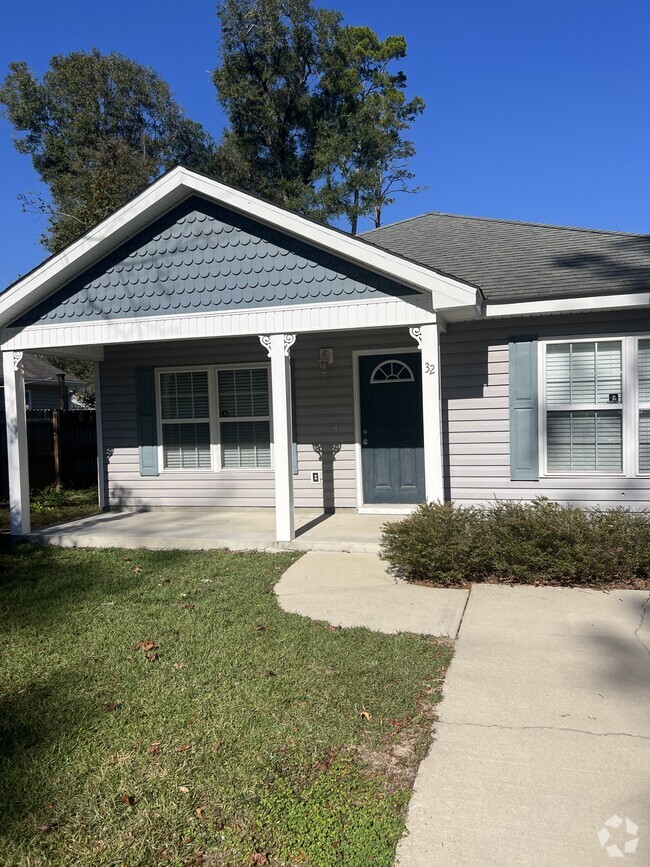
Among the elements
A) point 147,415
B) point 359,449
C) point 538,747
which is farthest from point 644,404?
point 147,415

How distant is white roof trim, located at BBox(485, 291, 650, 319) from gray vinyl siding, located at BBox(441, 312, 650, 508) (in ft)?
1.87

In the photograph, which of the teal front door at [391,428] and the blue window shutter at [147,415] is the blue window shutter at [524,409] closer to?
the teal front door at [391,428]

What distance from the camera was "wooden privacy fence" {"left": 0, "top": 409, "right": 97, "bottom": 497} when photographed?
1305cm

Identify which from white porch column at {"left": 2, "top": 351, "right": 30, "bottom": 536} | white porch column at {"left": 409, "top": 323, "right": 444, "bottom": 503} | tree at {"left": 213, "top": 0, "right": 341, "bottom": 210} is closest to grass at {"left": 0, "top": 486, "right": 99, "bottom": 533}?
white porch column at {"left": 2, "top": 351, "right": 30, "bottom": 536}

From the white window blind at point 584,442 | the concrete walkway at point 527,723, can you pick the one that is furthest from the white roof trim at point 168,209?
the concrete walkway at point 527,723

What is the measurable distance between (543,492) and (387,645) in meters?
3.97

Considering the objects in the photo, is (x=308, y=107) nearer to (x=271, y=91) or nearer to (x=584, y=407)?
(x=271, y=91)

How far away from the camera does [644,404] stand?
7473 millimetres

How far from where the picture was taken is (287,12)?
2466 cm

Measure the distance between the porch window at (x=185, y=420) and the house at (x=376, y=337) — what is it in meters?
0.66

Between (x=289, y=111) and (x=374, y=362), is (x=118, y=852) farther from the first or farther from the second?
(x=289, y=111)

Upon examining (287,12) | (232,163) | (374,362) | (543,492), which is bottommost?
(543,492)

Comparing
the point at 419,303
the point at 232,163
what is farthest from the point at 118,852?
the point at 232,163

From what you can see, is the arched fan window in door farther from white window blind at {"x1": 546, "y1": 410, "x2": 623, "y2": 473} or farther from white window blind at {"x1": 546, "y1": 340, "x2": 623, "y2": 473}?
white window blind at {"x1": 546, "y1": 410, "x2": 623, "y2": 473}
